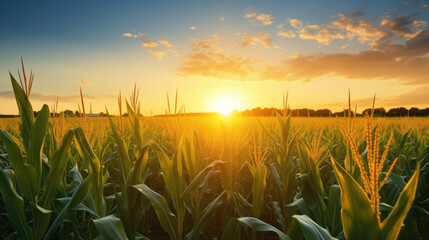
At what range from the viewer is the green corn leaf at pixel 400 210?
926 millimetres

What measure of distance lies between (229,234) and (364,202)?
126cm

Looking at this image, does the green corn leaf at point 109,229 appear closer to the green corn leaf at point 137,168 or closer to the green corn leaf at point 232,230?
the green corn leaf at point 137,168

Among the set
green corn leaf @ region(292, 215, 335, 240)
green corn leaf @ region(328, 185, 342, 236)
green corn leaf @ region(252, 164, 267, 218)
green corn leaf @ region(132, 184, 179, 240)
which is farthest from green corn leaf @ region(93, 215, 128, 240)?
green corn leaf @ region(328, 185, 342, 236)

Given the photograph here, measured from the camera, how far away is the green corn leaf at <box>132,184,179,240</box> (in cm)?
170

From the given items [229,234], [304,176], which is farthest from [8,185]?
[304,176]

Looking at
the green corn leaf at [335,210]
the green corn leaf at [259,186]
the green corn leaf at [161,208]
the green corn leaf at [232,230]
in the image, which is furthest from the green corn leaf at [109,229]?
the green corn leaf at [335,210]

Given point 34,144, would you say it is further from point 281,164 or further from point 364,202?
point 281,164

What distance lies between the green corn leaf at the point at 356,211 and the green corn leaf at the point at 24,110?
1953 mm

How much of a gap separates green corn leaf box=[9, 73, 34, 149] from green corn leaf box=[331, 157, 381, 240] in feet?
6.41

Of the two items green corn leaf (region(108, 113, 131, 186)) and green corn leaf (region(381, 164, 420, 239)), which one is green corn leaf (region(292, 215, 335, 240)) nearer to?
green corn leaf (region(381, 164, 420, 239))

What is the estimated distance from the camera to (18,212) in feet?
5.32

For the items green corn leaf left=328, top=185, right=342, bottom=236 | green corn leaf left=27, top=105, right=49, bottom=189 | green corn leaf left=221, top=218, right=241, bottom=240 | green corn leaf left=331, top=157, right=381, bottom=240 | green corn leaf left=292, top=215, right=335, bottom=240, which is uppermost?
green corn leaf left=27, top=105, right=49, bottom=189

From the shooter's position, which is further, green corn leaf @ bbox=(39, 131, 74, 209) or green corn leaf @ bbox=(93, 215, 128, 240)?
green corn leaf @ bbox=(39, 131, 74, 209)

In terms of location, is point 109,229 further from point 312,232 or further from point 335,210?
point 335,210
